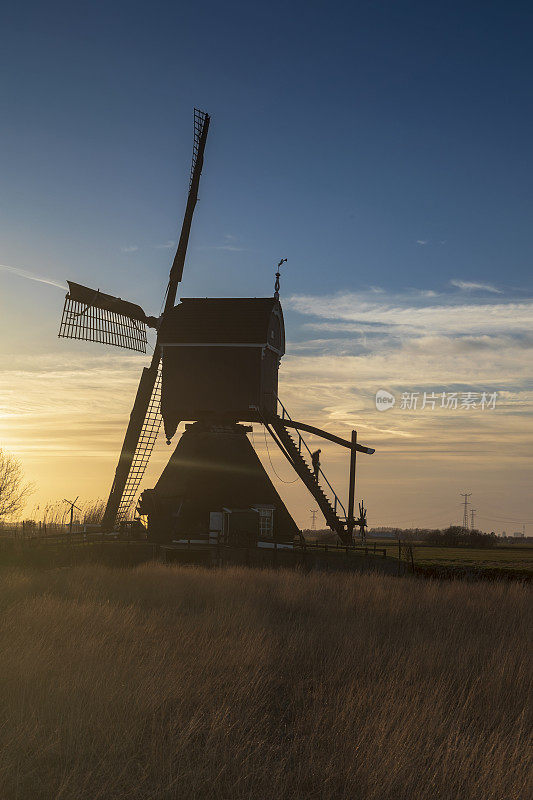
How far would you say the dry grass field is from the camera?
6980 millimetres

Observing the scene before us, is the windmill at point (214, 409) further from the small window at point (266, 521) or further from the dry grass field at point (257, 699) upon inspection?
the dry grass field at point (257, 699)

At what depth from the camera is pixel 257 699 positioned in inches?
391

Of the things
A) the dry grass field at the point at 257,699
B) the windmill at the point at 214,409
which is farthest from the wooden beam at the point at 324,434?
the dry grass field at the point at 257,699

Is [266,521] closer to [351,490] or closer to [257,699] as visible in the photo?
[351,490]

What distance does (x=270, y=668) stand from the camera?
460 inches

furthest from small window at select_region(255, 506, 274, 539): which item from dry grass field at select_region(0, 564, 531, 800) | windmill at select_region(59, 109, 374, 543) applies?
dry grass field at select_region(0, 564, 531, 800)

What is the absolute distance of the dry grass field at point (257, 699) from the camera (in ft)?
22.9

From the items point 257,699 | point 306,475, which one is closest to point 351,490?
point 306,475

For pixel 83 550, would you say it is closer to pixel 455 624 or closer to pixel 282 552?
pixel 282 552

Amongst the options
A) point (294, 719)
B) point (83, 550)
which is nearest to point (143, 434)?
point (83, 550)

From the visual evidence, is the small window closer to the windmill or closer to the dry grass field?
the windmill

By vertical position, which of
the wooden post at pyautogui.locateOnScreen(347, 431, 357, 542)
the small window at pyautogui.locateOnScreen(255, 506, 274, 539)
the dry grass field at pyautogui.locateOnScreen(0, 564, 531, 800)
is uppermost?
the wooden post at pyautogui.locateOnScreen(347, 431, 357, 542)

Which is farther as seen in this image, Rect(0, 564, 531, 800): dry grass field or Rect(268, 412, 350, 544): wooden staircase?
Rect(268, 412, 350, 544): wooden staircase

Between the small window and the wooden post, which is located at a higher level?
the wooden post
